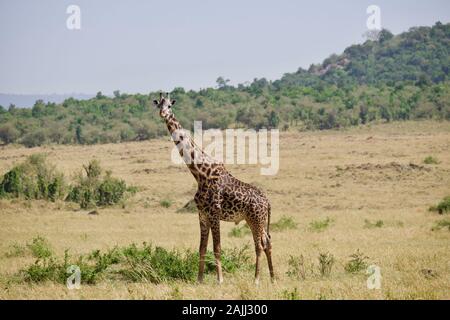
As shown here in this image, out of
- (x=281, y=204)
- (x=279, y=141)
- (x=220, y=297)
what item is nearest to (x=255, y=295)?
(x=220, y=297)

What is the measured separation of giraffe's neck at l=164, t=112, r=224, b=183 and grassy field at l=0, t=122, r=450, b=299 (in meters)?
1.55

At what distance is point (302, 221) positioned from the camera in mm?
21312

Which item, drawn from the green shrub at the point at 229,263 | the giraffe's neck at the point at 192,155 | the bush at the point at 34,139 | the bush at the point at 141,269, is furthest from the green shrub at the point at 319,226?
the bush at the point at 34,139

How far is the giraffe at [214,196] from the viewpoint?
32.0ft

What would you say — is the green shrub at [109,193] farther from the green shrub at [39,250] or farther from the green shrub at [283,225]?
the green shrub at [39,250]

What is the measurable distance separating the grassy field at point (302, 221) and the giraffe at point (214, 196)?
0.67m

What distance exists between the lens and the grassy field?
9336 mm

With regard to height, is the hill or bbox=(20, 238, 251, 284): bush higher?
the hill

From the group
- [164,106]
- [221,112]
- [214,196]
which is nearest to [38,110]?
[221,112]

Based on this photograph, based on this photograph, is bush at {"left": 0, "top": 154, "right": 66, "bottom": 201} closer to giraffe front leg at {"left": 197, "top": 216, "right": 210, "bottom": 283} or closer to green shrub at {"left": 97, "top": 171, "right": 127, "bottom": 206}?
green shrub at {"left": 97, "top": 171, "right": 127, "bottom": 206}

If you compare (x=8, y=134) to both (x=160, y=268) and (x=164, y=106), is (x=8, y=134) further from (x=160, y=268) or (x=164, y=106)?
(x=164, y=106)

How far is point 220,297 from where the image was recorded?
8578mm

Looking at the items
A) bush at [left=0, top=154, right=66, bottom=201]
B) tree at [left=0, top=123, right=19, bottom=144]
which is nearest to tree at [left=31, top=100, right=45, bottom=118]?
tree at [left=0, top=123, right=19, bottom=144]

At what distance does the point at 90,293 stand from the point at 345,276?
13.5ft
